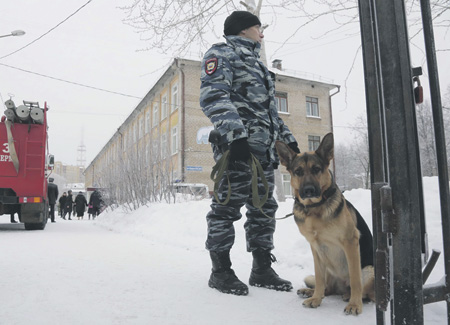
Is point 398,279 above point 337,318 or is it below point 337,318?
above

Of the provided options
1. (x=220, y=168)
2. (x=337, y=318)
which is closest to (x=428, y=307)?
(x=337, y=318)

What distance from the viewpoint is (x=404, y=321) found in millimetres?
1123

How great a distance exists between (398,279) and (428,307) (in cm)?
97

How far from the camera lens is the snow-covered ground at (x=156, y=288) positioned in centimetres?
188

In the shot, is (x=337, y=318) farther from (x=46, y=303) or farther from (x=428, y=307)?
(x=46, y=303)

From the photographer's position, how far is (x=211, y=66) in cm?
265

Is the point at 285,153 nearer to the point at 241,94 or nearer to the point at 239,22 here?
the point at 241,94

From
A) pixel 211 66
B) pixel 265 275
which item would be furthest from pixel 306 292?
pixel 211 66

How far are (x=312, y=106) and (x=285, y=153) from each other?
2501cm

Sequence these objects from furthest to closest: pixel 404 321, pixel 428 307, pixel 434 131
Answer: pixel 428 307
pixel 434 131
pixel 404 321

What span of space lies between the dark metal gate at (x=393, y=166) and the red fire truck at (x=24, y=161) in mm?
8967

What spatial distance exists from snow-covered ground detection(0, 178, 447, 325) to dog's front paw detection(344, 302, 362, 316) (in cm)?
4

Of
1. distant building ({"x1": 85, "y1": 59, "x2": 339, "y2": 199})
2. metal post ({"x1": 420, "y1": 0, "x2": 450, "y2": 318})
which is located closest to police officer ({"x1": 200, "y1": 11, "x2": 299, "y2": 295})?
metal post ({"x1": 420, "y1": 0, "x2": 450, "y2": 318})

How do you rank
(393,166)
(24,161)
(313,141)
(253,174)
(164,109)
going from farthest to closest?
(313,141) < (164,109) < (24,161) < (253,174) < (393,166)
